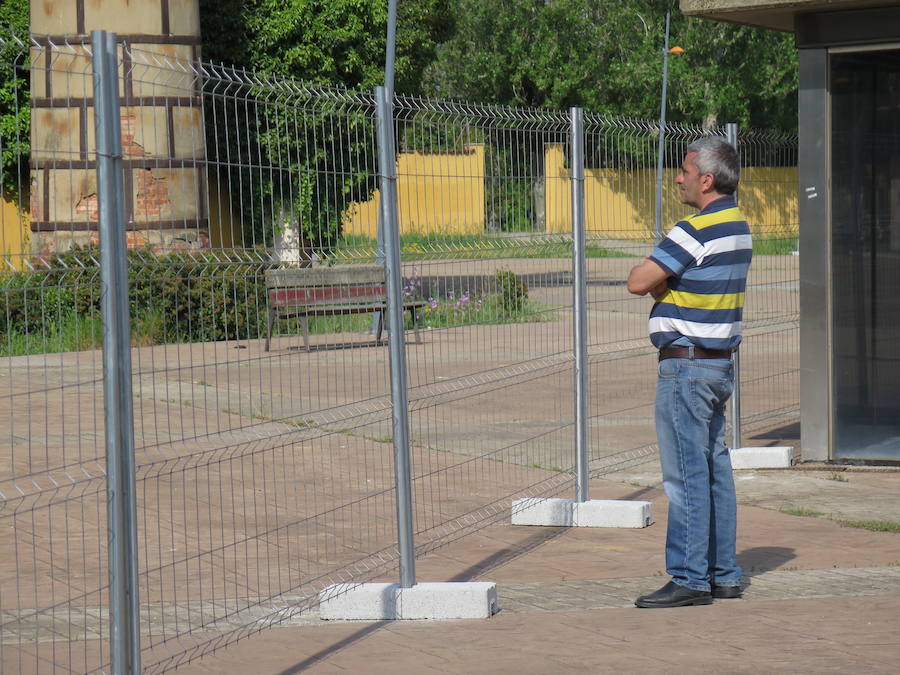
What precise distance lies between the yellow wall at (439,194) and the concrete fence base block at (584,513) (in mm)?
1622

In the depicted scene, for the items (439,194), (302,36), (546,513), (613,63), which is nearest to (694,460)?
(439,194)

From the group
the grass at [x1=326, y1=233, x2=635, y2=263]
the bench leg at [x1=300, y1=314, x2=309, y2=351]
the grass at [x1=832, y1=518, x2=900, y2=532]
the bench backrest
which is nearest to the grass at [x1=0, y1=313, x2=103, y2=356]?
the bench backrest

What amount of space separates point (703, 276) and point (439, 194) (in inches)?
58.9

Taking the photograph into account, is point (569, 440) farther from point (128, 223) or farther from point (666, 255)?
point (128, 223)

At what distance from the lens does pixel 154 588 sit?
6.16 metres

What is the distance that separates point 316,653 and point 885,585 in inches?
101

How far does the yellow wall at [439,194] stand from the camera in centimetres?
632

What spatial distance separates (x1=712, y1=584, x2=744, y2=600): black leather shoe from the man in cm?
4

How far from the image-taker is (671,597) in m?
5.65

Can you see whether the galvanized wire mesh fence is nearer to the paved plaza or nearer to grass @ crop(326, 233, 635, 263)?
grass @ crop(326, 233, 635, 263)

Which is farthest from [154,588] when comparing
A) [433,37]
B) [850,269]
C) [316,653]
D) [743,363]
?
[433,37]

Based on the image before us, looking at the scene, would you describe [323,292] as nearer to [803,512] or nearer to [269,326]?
[269,326]

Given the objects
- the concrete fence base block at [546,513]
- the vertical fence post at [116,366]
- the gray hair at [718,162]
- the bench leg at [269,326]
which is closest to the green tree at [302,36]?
the concrete fence base block at [546,513]

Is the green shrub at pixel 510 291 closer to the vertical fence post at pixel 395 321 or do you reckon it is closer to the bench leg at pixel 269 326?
the vertical fence post at pixel 395 321
